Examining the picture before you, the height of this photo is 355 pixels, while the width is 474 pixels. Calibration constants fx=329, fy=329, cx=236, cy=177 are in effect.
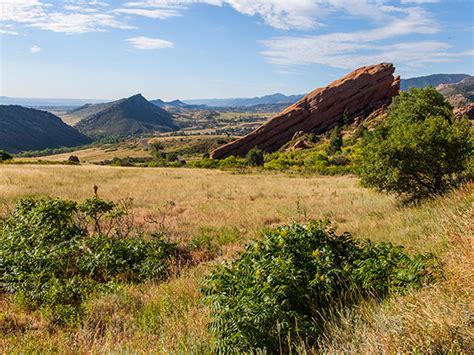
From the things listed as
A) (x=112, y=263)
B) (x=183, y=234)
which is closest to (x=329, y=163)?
(x=183, y=234)

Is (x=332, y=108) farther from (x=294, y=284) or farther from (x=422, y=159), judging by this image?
(x=294, y=284)

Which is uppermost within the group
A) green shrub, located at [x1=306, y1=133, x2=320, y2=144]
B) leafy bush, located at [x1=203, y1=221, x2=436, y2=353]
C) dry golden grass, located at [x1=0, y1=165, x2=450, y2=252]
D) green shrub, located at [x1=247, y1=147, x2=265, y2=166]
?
green shrub, located at [x1=306, y1=133, x2=320, y2=144]

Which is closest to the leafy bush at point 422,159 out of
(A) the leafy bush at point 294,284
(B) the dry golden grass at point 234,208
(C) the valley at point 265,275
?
(C) the valley at point 265,275

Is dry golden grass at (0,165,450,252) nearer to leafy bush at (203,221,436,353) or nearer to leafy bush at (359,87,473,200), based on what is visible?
leafy bush at (359,87,473,200)

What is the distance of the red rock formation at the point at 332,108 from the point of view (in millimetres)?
87688

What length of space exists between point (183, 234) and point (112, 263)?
3100mm

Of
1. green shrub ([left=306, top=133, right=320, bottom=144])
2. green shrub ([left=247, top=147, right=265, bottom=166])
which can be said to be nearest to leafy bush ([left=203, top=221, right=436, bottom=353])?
green shrub ([left=247, top=147, right=265, bottom=166])

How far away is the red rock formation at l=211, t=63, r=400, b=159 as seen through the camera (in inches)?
3452

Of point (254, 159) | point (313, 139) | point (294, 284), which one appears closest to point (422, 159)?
point (294, 284)

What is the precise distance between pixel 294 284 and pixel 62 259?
494 centimetres

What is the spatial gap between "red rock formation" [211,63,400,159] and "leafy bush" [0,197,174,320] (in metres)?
79.3

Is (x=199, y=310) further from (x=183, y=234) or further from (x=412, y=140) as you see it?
(x=412, y=140)

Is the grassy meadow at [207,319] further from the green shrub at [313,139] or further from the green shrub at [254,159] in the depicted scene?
the green shrub at [313,139]

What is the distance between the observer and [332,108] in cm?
8956
